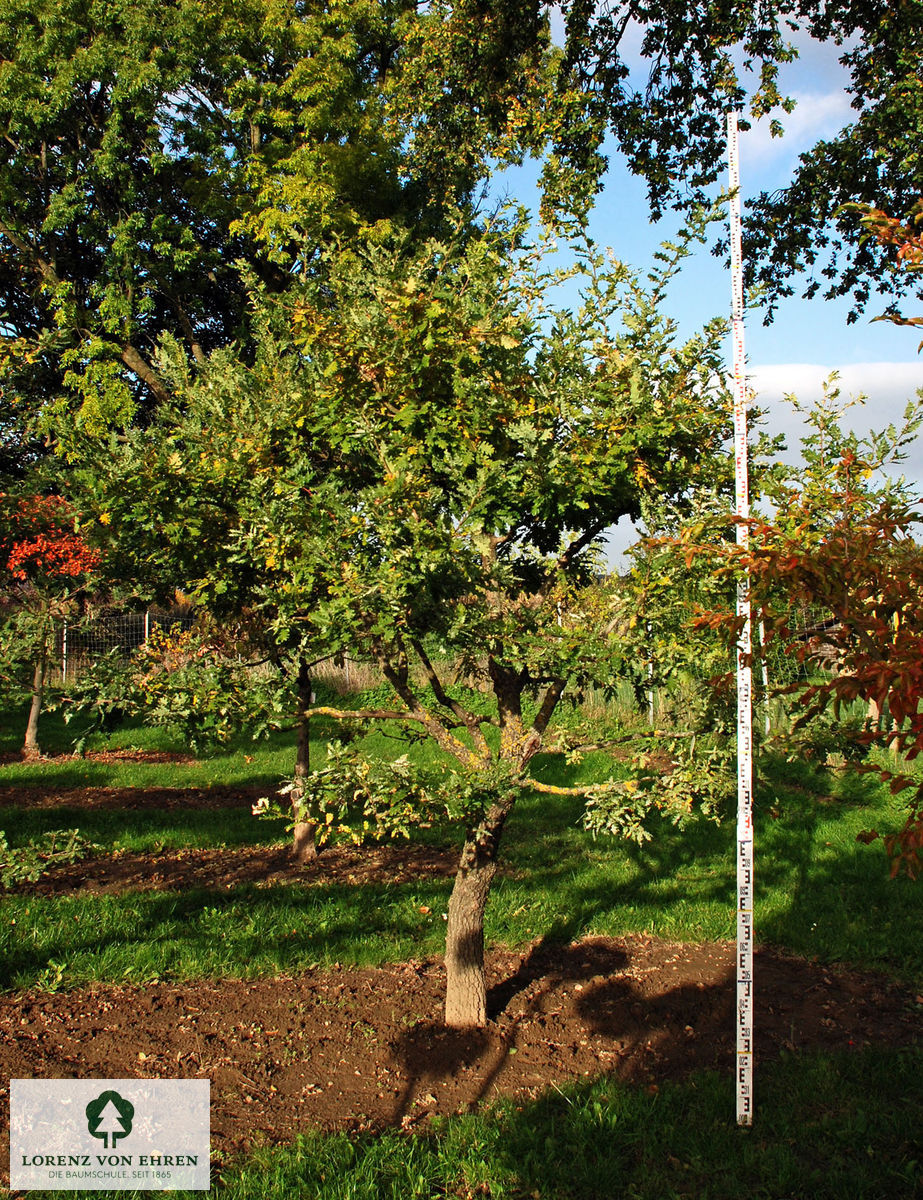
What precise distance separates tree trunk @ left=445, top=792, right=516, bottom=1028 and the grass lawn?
644 millimetres

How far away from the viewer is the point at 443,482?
3840 mm

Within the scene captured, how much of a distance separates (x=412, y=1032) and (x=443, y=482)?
2.61m

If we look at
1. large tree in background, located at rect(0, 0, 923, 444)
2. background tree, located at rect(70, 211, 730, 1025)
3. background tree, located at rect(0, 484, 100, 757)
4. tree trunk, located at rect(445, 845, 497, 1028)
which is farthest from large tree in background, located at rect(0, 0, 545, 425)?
tree trunk, located at rect(445, 845, 497, 1028)

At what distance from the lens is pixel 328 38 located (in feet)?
45.3

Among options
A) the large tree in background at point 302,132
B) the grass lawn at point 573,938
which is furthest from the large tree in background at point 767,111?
the grass lawn at point 573,938

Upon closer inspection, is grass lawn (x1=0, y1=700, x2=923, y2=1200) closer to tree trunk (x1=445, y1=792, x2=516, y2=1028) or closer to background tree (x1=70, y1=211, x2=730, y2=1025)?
tree trunk (x1=445, y1=792, x2=516, y2=1028)

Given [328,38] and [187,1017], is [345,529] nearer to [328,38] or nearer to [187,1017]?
[187,1017]

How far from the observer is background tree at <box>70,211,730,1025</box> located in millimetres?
3197

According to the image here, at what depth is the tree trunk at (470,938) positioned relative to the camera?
4266 mm

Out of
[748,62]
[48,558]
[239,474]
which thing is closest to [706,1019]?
[239,474]

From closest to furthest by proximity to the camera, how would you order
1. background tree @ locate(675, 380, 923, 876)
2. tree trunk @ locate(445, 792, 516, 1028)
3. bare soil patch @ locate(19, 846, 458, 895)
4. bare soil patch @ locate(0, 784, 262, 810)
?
background tree @ locate(675, 380, 923, 876), tree trunk @ locate(445, 792, 516, 1028), bare soil patch @ locate(19, 846, 458, 895), bare soil patch @ locate(0, 784, 262, 810)

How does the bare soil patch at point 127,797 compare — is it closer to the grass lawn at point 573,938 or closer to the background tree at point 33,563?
the grass lawn at point 573,938

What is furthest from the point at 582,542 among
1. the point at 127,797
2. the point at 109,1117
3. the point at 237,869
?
the point at 127,797

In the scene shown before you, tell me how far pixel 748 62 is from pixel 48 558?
7962 mm
